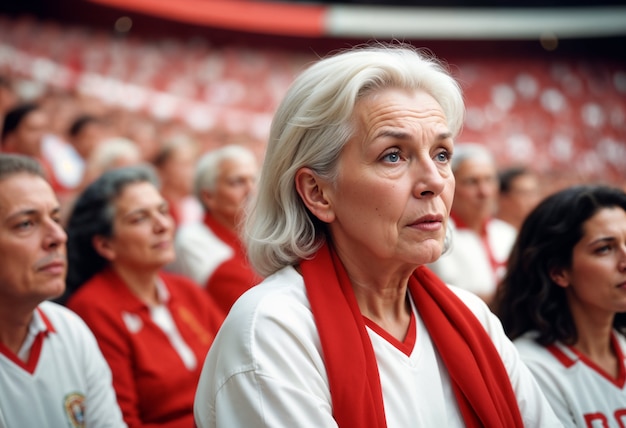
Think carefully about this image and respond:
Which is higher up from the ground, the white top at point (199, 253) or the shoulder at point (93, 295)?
the white top at point (199, 253)

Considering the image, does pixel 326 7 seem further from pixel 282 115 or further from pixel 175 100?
pixel 282 115

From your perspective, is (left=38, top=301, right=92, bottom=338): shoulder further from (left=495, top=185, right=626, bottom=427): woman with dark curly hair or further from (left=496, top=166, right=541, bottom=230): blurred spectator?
(left=496, top=166, right=541, bottom=230): blurred spectator

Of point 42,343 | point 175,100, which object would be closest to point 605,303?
point 42,343

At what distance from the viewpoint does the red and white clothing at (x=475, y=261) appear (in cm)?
338

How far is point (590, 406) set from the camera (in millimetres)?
1848

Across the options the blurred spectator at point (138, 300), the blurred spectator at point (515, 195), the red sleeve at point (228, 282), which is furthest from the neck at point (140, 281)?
the blurred spectator at point (515, 195)

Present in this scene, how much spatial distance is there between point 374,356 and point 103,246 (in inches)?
61.8

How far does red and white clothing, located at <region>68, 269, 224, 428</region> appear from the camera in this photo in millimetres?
2215

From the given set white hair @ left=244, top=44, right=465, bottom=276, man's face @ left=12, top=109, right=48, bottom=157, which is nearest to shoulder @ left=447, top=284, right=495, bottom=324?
white hair @ left=244, top=44, right=465, bottom=276

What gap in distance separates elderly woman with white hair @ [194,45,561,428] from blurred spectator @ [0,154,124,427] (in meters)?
0.61

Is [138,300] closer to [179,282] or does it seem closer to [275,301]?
[179,282]

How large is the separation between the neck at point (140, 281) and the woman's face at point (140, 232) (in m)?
0.02

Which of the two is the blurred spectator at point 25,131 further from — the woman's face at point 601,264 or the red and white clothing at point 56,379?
the woman's face at point 601,264

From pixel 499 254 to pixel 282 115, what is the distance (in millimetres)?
2550
